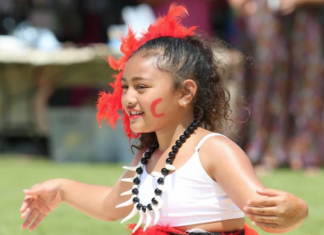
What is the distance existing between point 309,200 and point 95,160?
2.52m

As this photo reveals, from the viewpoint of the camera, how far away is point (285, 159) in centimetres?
518

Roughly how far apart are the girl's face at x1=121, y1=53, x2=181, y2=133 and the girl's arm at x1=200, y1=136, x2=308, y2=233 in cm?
17

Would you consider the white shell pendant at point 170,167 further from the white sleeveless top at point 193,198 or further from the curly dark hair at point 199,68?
the curly dark hair at point 199,68

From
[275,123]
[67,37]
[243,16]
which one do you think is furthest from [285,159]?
[67,37]

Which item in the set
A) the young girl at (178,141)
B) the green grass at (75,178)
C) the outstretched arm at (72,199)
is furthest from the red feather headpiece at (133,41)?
the green grass at (75,178)

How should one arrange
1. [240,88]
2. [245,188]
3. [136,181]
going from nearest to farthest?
[245,188]
[136,181]
[240,88]

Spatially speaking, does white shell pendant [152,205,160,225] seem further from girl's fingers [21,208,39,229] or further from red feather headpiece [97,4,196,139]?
girl's fingers [21,208,39,229]

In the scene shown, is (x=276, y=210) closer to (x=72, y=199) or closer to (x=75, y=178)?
(x=72, y=199)

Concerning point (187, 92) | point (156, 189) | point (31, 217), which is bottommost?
point (31, 217)

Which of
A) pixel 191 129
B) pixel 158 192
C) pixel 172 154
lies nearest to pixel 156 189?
pixel 158 192

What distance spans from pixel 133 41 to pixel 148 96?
0.30 m

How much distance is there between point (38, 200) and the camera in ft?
7.23

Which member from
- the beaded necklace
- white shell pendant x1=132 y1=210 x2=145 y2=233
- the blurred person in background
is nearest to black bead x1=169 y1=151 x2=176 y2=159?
the beaded necklace

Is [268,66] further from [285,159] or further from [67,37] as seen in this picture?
[67,37]
